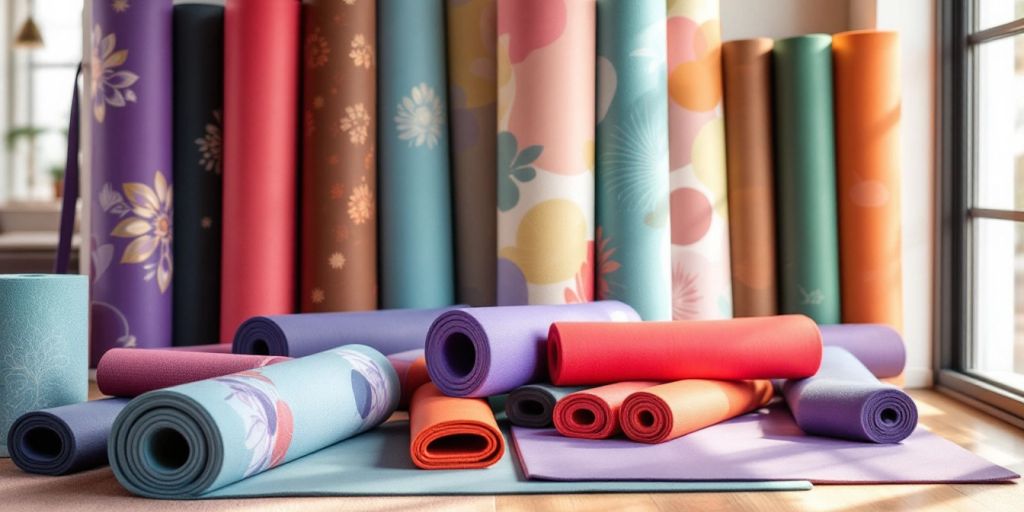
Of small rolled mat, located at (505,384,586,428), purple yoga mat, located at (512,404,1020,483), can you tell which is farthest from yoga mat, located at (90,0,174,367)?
purple yoga mat, located at (512,404,1020,483)

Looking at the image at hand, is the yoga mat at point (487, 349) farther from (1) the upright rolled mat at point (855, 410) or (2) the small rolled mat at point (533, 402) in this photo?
(1) the upright rolled mat at point (855, 410)

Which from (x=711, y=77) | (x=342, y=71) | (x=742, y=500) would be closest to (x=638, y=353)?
(x=742, y=500)

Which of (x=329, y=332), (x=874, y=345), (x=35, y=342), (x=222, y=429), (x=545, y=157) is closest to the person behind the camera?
(x=222, y=429)

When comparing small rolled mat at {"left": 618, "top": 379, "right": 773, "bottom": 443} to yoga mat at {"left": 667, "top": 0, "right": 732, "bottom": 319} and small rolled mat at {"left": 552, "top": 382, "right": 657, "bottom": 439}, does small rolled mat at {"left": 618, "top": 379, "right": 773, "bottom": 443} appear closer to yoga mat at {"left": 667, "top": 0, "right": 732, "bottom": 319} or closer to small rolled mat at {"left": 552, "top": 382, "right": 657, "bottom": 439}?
small rolled mat at {"left": 552, "top": 382, "right": 657, "bottom": 439}

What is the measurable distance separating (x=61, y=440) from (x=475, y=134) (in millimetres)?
1612

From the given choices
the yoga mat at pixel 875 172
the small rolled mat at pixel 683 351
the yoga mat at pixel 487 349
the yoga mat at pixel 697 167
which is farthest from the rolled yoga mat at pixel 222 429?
the yoga mat at pixel 875 172

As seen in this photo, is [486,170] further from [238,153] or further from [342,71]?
[238,153]

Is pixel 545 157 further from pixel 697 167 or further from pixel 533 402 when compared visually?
pixel 533 402

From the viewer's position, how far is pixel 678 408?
2.29m

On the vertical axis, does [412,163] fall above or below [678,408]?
above

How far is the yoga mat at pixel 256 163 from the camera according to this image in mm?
3088

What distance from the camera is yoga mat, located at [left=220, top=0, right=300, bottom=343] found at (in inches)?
122

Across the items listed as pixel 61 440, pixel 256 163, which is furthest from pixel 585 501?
pixel 256 163

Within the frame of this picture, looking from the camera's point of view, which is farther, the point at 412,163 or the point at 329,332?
the point at 412,163
